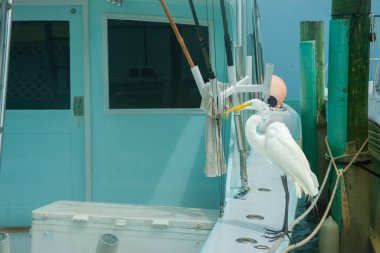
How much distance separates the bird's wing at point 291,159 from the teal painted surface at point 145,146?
148 cm

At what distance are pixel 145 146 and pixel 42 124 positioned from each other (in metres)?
0.98

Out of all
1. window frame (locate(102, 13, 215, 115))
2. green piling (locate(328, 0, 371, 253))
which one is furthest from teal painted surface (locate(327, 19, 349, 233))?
window frame (locate(102, 13, 215, 115))

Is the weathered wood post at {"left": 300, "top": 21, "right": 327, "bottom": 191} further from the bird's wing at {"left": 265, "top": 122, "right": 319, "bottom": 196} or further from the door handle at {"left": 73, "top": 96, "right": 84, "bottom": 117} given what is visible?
the bird's wing at {"left": 265, "top": 122, "right": 319, "bottom": 196}

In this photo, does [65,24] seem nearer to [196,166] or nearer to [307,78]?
[196,166]

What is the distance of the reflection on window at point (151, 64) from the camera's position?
18.2 feet

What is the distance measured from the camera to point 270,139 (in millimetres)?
4086

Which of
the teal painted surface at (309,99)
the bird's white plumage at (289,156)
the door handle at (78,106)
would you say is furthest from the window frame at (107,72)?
the teal painted surface at (309,99)

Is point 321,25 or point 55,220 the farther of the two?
point 321,25

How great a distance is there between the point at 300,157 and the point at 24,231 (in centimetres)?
284

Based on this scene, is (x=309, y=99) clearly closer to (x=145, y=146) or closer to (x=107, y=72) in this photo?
(x=145, y=146)

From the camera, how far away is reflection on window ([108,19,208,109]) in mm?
5543

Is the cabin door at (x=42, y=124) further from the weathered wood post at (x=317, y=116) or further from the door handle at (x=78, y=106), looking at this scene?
the weathered wood post at (x=317, y=116)

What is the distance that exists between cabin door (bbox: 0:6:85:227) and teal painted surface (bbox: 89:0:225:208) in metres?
0.19

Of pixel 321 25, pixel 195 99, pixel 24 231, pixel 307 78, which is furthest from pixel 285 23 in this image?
pixel 24 231
